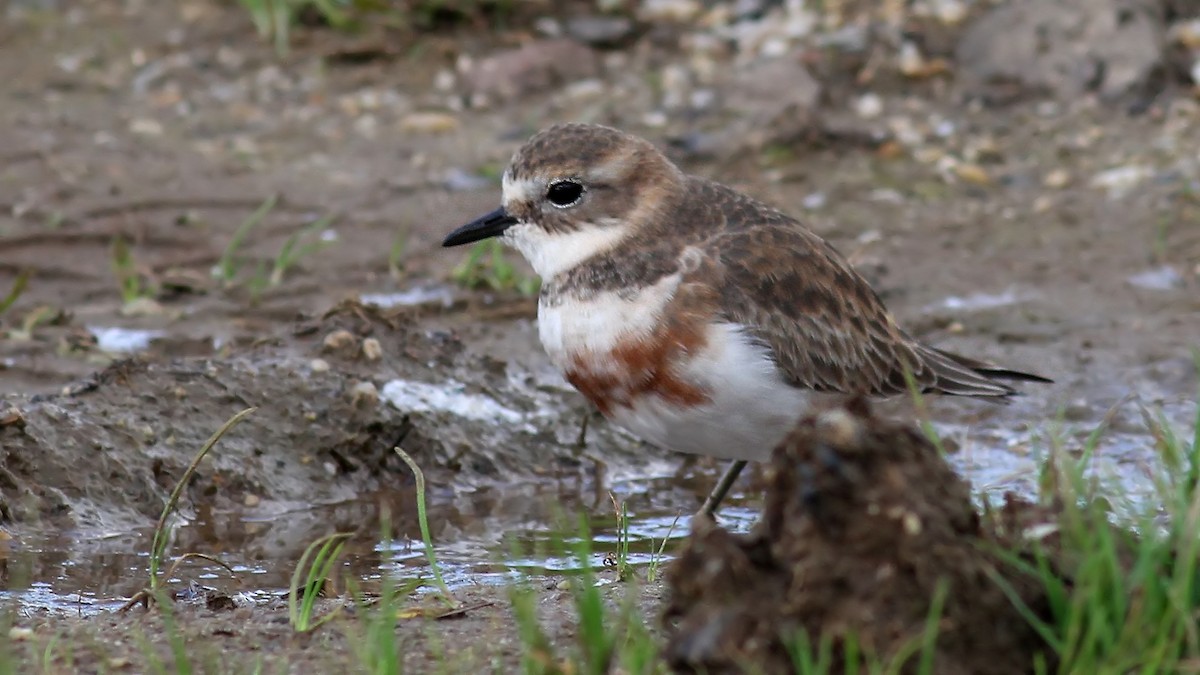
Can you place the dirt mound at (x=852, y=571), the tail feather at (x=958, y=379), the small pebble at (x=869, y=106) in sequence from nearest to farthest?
1. the dirt mound at (x=852, y=571)
2. the tail feather at (x=958, y=379)
3. the small pebble at (x=869, y=106)

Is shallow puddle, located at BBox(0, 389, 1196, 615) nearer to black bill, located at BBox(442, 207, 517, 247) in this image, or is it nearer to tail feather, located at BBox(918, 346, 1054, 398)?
tail feather, located at BBox(918, 346, 1054, 398)

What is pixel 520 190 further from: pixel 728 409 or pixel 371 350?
pixel 371 350

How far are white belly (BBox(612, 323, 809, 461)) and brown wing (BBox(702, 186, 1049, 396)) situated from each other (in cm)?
11

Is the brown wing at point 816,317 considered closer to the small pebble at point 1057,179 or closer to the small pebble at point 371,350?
the small pebble at point 371,350

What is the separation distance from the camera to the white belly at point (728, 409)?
16.4ft

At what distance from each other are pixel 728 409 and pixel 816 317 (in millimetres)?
621

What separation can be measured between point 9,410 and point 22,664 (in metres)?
1.94

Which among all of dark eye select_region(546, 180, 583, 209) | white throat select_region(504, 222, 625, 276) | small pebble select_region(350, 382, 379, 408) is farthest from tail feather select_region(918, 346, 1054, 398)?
small pebble select_region(350, 382, 379, 408)

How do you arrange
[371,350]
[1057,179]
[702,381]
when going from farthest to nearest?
[1057,179], [371,350], [702,381]

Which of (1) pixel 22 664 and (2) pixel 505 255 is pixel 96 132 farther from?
(1) pixel 22 664

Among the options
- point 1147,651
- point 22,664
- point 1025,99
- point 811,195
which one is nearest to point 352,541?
point 22,664

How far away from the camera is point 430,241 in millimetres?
8391

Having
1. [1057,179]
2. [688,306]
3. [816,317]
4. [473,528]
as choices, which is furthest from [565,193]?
[1057,179]

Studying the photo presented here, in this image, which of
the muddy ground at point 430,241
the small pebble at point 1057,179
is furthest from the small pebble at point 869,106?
the small pebble at point 1057,179
